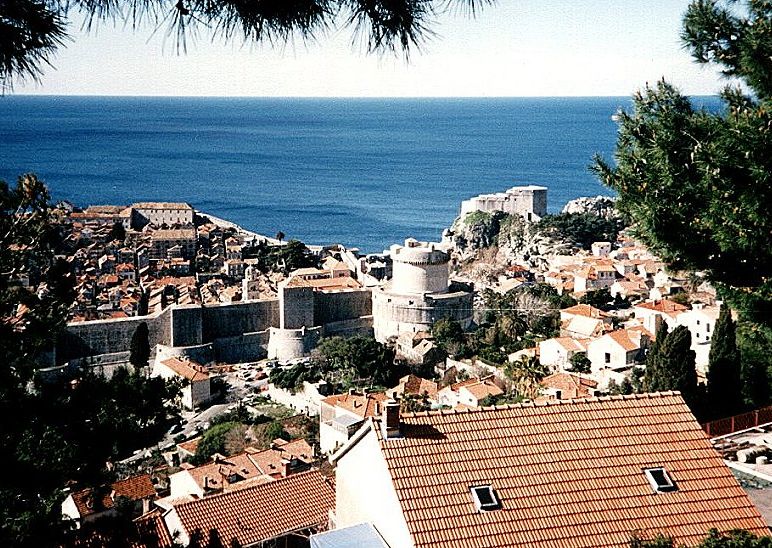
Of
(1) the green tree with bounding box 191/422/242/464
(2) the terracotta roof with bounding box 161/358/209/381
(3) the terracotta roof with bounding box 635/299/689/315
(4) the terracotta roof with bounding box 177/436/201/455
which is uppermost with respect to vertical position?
(3) the terracotta roof with bounding box 635/299/689/315

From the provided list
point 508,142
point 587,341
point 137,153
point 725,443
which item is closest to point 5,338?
point 725,443

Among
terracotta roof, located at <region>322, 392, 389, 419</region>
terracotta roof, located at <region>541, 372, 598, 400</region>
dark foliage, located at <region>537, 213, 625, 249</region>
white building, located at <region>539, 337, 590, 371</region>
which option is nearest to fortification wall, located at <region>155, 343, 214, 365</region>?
terracotta roof, located at <region>322, 392, 389, 419</region>

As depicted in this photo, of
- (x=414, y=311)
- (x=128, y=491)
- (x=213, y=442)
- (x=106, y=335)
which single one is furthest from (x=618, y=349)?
(x=106, y=335)

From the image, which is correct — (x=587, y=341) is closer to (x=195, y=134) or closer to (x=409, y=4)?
(x=409, y=4)

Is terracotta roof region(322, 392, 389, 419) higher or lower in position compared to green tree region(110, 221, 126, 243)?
lower

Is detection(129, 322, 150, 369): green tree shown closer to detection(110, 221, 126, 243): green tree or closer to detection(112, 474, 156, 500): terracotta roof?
detection(112, 474, 156, 500): terracotta roof

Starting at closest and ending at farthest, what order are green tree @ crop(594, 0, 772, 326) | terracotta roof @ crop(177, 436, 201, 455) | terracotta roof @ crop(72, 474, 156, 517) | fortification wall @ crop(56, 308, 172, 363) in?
green tree @ crop(594, 0, 772, 326)
terracotta roof @ crop(72, 474, 156, 517)
terracotta roof @ crop(177, 436, 201, 455)
fortification wall @ crop(56, 308, 172, 363)

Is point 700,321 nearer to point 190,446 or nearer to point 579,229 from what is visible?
point 190,446
